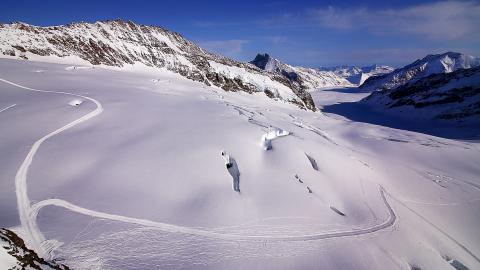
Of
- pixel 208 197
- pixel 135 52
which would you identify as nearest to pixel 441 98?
pixel 135 52

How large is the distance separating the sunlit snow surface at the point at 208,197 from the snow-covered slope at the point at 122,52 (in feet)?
103

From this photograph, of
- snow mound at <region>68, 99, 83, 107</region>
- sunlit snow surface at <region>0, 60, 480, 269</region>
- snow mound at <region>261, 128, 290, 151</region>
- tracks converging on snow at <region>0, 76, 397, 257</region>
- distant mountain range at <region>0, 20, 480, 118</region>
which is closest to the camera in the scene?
tracks converging on snow at <region>0, 76, 397, 257</region>

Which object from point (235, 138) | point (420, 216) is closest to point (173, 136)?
point (235, 138)

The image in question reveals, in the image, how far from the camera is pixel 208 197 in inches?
852

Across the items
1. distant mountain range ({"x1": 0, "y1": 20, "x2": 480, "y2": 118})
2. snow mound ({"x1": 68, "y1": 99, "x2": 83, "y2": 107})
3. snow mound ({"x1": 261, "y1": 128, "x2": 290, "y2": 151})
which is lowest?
snow mound ({"x1": 261, "y1": 128, "x2": 290, "y2": 151})

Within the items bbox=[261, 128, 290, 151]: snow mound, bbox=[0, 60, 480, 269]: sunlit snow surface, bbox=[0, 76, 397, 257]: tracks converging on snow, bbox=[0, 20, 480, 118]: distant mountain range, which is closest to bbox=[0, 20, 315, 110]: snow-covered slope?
bbox=[0, 20, 480, 118]: distant mountain range

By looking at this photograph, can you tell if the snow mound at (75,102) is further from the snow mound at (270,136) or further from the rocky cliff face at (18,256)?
the rocky cliff face at (18,256)

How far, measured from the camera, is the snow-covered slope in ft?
202

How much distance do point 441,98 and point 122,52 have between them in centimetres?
9528

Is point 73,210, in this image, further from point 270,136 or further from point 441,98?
point 441,98

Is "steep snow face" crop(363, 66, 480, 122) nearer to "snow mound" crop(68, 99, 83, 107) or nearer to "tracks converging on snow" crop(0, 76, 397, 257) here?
"tracks converging on snow" crop(0, 76, 397, 257)

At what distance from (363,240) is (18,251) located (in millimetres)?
17501

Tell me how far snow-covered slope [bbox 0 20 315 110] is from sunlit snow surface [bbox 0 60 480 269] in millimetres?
31326

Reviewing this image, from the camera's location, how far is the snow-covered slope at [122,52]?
202 ft
